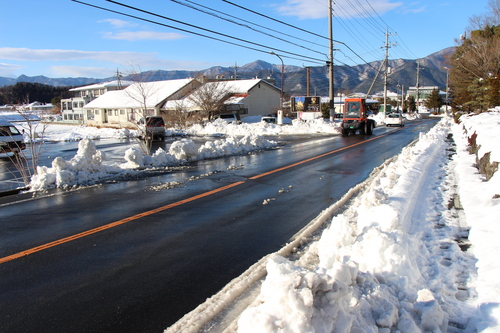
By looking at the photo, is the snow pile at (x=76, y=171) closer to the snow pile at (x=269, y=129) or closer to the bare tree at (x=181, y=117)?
the snow pile at (x=269, y=129)

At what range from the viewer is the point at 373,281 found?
3.77m

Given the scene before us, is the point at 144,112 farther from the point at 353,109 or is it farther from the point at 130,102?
the point at 130,102

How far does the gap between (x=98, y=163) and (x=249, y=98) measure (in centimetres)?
4453

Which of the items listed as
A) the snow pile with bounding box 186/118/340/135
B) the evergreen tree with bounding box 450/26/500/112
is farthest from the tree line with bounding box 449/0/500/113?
the snow pile with bounding box 186/118/340/135

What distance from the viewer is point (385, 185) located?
8.30 m

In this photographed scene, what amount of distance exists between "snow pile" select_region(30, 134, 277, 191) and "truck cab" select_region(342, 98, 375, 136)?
13.7m

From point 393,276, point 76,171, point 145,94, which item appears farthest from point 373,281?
point 145,94

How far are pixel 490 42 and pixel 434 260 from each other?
33462 millimetres

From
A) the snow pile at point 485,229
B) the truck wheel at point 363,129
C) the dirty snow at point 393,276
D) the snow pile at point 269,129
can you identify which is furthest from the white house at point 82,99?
the dirty snow at point 393,276

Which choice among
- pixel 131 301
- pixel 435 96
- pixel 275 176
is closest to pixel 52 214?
pixel 131 301

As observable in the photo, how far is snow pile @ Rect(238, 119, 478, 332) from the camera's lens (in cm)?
287

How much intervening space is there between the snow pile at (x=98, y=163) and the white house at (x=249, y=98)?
32133 millimetres

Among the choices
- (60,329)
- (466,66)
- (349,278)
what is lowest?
(60,329)

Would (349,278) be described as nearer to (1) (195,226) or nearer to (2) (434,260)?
(2) (434,260)
